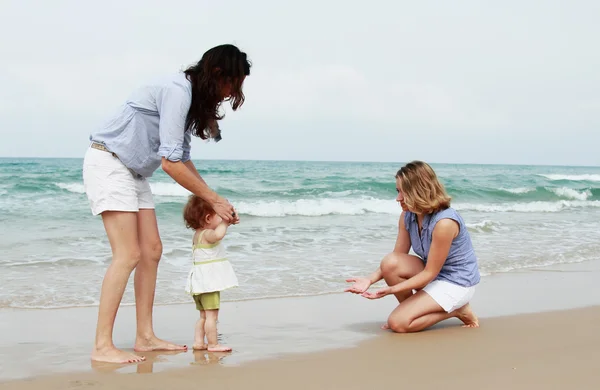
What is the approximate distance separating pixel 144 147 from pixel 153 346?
117 cm

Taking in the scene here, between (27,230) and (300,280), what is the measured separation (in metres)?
6.03

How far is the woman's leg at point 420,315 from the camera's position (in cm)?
416

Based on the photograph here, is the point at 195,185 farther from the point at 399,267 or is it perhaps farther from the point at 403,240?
the point at 403,240

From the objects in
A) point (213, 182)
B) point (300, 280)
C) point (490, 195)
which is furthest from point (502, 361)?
point (213, 182)

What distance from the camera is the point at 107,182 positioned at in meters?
3.44

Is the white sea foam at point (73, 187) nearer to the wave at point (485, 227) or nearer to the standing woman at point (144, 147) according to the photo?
the wave at point (485, 227)

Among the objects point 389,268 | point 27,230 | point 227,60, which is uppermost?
point 227,60

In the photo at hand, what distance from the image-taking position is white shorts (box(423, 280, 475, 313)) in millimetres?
4203

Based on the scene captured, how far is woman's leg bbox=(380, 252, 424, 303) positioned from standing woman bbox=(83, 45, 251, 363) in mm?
1293

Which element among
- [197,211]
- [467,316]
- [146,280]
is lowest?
[467,316]

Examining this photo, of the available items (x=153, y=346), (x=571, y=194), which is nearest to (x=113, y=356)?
(x=153, y=346)

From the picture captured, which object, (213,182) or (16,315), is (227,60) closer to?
(16,315)

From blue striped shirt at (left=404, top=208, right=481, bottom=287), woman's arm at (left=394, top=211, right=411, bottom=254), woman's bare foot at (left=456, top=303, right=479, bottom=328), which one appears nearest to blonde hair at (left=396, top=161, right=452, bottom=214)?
blue striped shirt at (left=404, top=208, right=481, bottom=287)

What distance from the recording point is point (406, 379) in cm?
308
